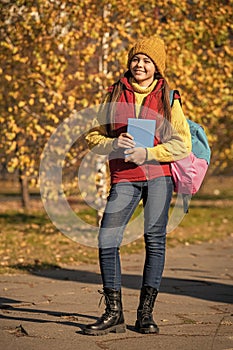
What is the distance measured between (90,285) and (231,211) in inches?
468

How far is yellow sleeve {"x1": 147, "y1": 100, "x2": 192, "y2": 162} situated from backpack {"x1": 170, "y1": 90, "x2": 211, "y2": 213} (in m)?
0.09

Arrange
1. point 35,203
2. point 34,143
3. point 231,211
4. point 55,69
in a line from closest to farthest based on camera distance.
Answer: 1. point 55,69
2. point 34,143
3. point 231,211
4. point 35,203

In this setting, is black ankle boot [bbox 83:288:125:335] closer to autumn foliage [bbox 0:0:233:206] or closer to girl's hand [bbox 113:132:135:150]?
girl's hand [bbox 113:132:135:150]

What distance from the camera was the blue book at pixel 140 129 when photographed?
18.0 ft

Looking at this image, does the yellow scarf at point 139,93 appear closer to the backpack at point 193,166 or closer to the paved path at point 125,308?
the backpack at point 193,166

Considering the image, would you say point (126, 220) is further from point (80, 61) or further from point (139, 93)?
point (80, 61)

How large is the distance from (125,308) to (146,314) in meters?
1.02

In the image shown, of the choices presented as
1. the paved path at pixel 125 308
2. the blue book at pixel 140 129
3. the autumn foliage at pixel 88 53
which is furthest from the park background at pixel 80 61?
the blue book at pixel 140 129

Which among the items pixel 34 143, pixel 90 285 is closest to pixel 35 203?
pixel 34 143

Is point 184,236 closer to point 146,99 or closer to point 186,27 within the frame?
point 186,27

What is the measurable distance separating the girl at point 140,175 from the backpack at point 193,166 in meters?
0.06

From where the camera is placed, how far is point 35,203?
2173cm

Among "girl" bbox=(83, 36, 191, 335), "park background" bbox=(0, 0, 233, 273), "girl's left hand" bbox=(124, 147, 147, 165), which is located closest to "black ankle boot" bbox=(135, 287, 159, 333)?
"girl" bbox=(83, 36, 191, 335)

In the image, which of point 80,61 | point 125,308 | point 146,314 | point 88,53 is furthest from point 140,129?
point 80,61
